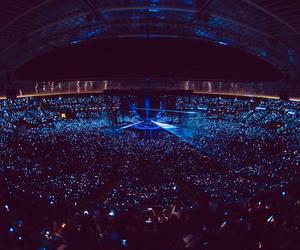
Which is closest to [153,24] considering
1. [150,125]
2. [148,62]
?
[148,62]

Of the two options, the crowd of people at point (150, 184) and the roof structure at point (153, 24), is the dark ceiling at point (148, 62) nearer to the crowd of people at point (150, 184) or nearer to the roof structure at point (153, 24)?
the roof structure at point (153, 24)

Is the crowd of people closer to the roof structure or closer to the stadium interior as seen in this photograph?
the stadium interior

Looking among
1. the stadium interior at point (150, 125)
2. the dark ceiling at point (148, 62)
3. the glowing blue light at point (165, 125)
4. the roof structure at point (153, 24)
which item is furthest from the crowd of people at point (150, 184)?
the roof structure at point (153, 24)

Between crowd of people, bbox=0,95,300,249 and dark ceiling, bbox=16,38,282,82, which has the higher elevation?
dark ceiling, bbox=16,38,282,82

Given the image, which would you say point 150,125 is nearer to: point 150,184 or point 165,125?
point 165,125

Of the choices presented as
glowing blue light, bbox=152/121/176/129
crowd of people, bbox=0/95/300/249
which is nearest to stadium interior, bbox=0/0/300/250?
crowd of people, bbox=0/95/300/249
